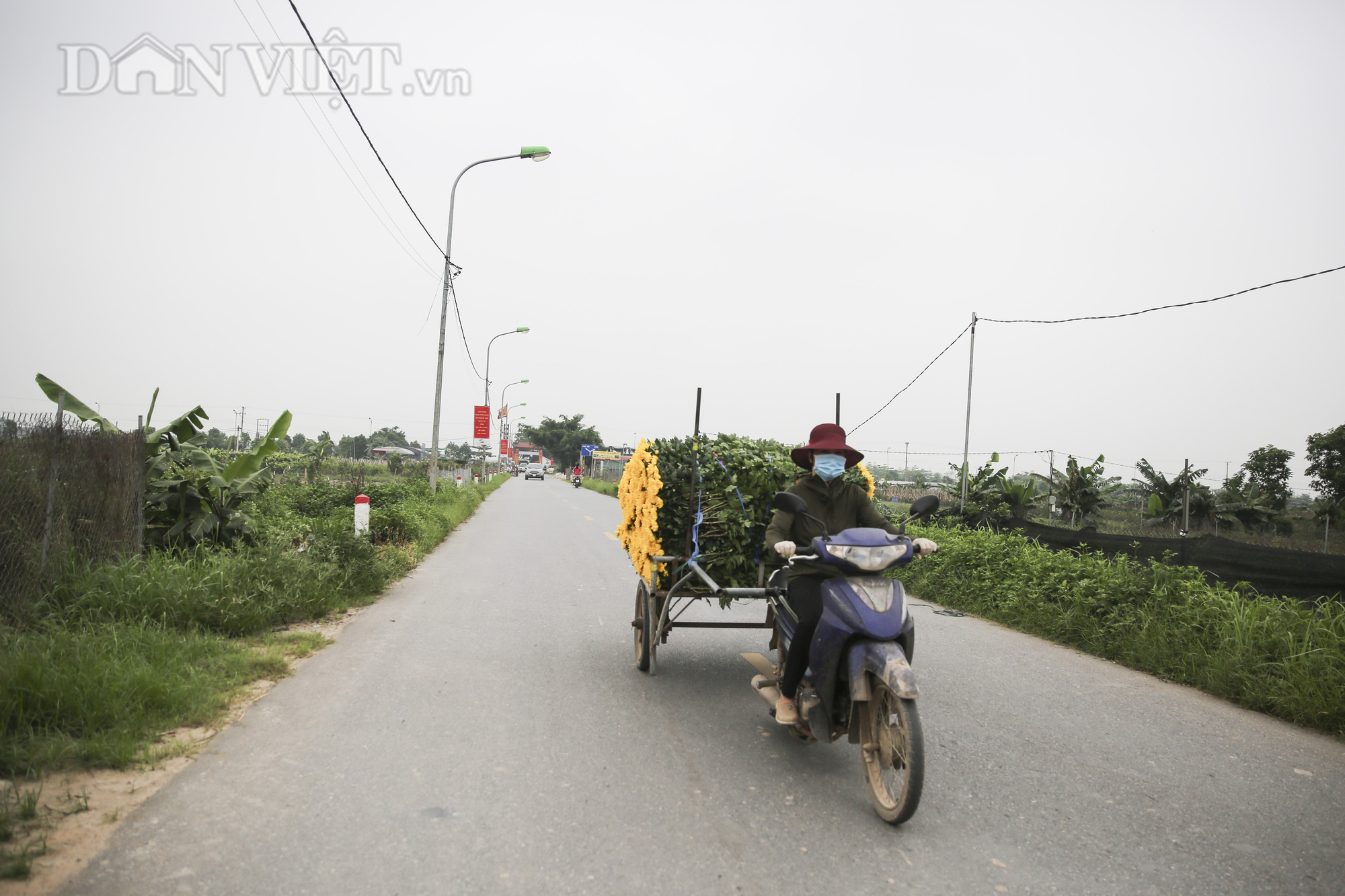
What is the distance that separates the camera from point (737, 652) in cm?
650

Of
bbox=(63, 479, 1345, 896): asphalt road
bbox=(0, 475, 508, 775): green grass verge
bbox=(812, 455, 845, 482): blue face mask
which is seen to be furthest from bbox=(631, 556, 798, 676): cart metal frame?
bbox=(0, 475, 508, 775): green grass verge

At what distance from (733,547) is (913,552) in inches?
69.9

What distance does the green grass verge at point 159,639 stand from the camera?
3.77 m

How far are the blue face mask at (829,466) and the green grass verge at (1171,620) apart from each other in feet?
11.4

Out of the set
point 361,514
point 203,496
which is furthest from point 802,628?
point 361,514

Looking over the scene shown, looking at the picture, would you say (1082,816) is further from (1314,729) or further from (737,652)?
(737,652)

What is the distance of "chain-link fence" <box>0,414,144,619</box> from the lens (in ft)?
17.5

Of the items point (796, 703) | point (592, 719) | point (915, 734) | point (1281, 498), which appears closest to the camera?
point (915, 734)

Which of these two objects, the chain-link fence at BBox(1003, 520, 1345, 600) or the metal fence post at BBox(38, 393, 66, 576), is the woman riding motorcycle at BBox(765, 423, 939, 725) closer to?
the chain-link fence at BBox(1003, 520, 1345, 600)

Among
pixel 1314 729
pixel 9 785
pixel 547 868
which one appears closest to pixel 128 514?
pixel 9 785

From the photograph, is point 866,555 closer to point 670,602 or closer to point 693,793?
point 693,793

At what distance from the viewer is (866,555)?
358cm

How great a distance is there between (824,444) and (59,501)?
565cm

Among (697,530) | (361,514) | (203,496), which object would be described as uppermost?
(697,530)
